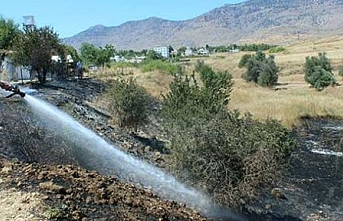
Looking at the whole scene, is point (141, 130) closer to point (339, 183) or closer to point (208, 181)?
point (339, 183)

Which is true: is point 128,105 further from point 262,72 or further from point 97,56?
point 262,72

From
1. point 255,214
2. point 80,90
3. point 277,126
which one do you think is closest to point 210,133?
point 255,214

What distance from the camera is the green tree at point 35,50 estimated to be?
40594 millimetres

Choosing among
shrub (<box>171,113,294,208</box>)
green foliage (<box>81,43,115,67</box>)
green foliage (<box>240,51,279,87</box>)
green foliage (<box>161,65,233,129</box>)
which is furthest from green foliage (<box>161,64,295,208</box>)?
green foliage (<box>81,43,115,67</box>)

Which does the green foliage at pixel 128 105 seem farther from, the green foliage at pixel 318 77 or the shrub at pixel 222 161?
the green foliage at pixel 318 77

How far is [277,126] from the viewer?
2836cm

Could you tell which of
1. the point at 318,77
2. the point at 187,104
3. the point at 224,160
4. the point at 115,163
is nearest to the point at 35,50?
the point at 187,104

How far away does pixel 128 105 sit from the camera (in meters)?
31.5

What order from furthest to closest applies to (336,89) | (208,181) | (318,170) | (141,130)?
(336,89) → (141,130) → (318,170) → (208,181)

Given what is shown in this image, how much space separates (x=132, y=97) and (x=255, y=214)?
42.4 ft

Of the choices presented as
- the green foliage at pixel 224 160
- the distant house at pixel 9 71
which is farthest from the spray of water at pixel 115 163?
the distant house at pixel 9 71

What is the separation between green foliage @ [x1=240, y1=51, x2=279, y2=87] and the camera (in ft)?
273

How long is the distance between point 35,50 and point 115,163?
20.3m

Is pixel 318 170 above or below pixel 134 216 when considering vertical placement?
below
